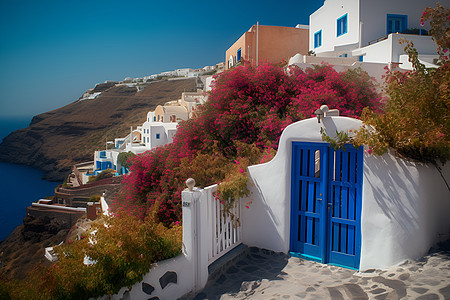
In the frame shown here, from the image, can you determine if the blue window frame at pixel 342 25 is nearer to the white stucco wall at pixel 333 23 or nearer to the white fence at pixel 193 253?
the white stucco wall at pixel 333 23

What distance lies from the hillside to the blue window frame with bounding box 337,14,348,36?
70.5 meters

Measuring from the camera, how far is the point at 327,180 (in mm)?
5820

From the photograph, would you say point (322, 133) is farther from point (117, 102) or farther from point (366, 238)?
point (117, 102)

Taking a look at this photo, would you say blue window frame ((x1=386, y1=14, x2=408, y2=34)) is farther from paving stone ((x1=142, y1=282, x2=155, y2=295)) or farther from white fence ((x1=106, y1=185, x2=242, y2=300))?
paving stone ((x1=142, y1=282, x2=155, y2=295))

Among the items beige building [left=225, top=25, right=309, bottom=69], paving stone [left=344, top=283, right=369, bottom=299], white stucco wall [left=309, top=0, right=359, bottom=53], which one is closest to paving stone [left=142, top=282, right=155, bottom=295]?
paving stone [left=344, top=283, right=369, bottom=299]

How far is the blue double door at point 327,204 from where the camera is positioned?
5.57 metres

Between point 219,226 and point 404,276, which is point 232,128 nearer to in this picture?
point 219,226

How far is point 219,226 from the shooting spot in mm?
5750

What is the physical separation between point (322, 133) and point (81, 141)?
94.8 metres

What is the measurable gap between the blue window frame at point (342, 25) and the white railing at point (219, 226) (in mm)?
17486

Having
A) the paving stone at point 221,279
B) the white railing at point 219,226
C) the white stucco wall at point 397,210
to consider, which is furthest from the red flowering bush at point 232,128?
the white stucco wall at point 397,210

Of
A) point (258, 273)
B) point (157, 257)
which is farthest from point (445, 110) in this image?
point (157, 257)

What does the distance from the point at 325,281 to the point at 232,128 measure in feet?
15.5

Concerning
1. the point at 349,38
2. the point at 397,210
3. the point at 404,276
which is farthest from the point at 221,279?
the point at 349,38
